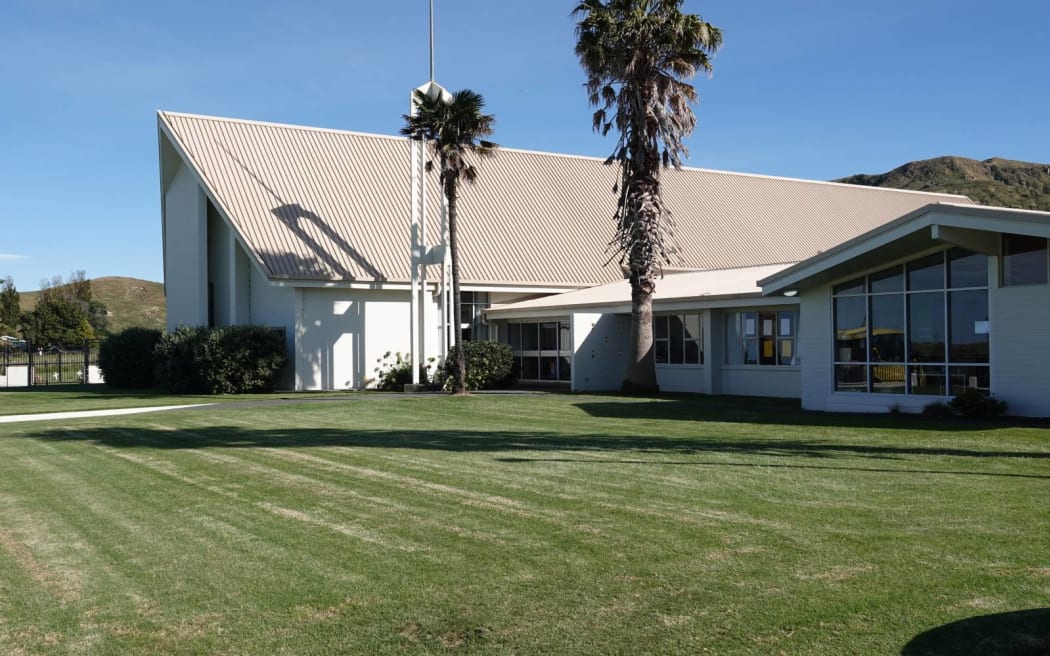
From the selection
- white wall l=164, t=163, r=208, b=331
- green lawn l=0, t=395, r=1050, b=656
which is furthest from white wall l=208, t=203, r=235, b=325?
green lawn l=0, t=395, r=1050, b=656

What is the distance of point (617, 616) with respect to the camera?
623 centimetres

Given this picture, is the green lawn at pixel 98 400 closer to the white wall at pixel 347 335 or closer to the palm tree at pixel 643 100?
the white wall at pixel 347 335

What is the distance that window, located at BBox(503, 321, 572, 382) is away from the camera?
3381 centimetres

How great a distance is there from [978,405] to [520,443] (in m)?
8.94

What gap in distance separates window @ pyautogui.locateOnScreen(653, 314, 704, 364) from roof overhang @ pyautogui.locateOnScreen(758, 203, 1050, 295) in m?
7.36

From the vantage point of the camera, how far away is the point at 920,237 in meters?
18.9

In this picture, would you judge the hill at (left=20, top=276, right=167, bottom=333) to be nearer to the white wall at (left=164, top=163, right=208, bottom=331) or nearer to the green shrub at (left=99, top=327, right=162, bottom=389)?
the white wall at (left=164, top=163, right=208, bottom=331)

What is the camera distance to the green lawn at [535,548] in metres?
5.98

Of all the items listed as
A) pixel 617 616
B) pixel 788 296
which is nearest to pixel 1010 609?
pixel 617 616

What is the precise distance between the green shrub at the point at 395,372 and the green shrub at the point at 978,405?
18225mm

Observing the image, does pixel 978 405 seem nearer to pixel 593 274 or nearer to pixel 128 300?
pixel 593 274

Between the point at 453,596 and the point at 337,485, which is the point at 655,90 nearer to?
the point at 337,485

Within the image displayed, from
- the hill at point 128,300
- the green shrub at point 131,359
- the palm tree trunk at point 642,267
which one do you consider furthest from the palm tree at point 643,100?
the hill at point 128,300

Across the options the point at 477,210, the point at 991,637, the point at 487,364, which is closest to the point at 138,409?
the point at 487,364
